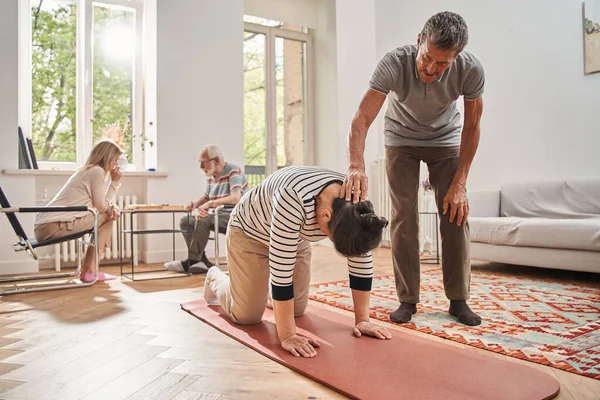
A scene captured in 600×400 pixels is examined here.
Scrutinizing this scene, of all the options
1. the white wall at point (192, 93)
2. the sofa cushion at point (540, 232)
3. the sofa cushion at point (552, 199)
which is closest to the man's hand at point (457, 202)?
the sofa cushion at point (540, 232)

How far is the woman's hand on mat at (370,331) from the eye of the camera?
1.79m

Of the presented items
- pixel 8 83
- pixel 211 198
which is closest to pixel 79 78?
pixel 8 83

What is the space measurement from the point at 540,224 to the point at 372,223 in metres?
2.39

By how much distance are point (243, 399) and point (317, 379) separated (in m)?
0.24

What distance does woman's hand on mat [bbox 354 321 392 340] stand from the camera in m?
1.79

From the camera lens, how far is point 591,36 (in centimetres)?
389

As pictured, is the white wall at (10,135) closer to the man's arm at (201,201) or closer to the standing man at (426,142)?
the man's arm at (201,201)

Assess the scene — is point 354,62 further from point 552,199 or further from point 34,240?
point 34,240

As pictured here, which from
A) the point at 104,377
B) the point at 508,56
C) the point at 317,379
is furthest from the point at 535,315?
the point at 508,56

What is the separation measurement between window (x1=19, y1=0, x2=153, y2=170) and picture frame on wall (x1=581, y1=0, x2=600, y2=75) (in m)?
4.04

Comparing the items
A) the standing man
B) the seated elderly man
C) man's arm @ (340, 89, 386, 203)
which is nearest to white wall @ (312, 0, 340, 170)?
the seated elderly man

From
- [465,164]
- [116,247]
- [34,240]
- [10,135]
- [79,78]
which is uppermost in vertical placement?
[79,78]

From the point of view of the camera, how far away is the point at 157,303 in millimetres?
2633

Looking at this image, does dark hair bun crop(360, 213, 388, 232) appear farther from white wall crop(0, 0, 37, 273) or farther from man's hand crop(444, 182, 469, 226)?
white wall crop(0, 0, 37, 273)
